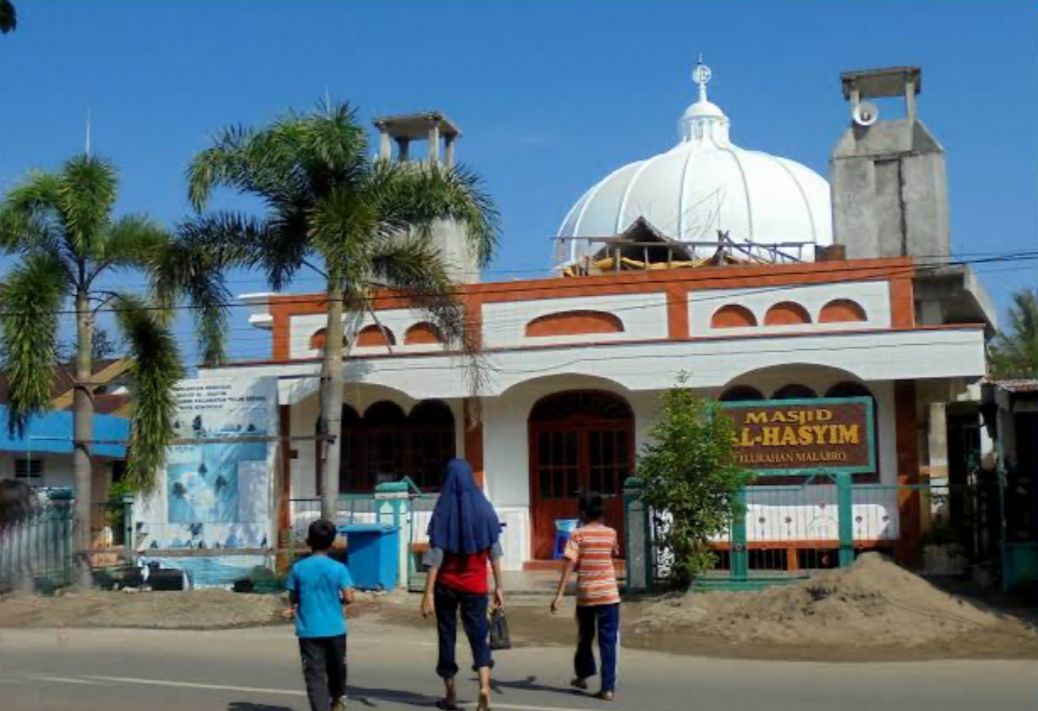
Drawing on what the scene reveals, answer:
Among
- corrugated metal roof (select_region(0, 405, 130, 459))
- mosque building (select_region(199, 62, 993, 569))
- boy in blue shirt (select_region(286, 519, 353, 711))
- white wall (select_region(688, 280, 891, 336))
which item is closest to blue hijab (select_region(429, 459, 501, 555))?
boy in blue shirt (select_region(286, 519, 353, 711))

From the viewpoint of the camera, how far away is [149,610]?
682 inches

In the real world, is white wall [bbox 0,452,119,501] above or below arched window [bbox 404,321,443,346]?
below

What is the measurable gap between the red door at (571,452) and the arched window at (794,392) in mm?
2426

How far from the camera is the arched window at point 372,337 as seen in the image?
74.8 ft

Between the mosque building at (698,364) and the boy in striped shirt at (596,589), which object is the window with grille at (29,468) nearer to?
the mosque building at (698,364)

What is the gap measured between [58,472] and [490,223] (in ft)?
60.5

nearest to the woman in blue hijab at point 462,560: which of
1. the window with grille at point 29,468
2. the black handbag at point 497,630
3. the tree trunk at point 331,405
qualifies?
the black handbag at point 497,630

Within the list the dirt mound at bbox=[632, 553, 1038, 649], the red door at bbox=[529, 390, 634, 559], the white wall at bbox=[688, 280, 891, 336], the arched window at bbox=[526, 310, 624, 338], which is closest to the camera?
the dirt mound at bbox=[632, 553, 1038, 649]

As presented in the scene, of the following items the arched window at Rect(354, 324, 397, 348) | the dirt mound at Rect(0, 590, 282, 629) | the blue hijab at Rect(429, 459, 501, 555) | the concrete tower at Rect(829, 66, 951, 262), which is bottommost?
the dirt mound at Rect(0, 590, 282, 629)

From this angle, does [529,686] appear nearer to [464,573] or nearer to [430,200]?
[464,573]

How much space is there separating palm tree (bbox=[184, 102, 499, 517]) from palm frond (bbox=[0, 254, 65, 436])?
2.13m

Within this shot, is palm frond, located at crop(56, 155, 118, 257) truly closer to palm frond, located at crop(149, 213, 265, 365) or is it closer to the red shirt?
palm frond, located at crop(149, 213, 265, 365)

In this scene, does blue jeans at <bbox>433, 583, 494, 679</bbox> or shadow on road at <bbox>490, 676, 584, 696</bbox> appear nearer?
blue jeans at <bbox>433, 583, 494, 679</bbox>

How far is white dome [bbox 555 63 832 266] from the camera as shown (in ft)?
107
